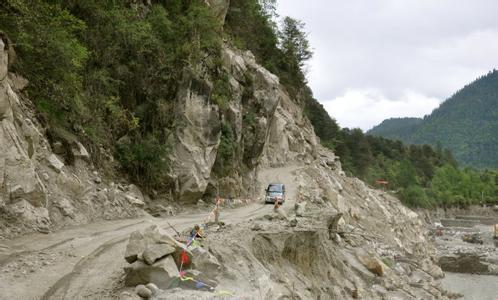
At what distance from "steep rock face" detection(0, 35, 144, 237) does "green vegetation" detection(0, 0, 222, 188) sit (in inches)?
45.4

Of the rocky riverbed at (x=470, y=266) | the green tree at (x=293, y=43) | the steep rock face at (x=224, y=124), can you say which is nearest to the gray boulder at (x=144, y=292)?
the steep rock face at (x=224, y=124)

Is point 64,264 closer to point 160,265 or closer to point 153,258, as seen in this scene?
point 153,258

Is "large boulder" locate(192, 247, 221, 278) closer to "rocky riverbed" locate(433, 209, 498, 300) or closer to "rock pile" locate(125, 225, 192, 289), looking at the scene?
"rock pile" locate(125, 225, 192, 289)

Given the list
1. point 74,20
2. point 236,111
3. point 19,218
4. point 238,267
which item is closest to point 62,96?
point 74,20

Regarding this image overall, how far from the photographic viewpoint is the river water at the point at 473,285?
32.1 meters

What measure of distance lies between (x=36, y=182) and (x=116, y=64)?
10.2 meters

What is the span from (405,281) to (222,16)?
2305 cm

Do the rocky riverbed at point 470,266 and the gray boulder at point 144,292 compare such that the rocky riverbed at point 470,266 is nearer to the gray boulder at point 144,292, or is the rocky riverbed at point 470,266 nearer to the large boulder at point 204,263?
the large boulder at point 204,263

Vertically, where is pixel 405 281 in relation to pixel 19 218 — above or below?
below

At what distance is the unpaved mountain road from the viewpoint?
7.78 metres

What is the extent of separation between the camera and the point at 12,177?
11594 millimetres

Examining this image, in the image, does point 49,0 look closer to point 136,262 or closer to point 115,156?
point 115,156

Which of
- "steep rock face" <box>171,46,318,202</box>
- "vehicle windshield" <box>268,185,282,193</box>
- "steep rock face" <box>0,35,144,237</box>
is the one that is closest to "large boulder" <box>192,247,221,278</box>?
"steep rock face" <box>0,35,144,237</box>

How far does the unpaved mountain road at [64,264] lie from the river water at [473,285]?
2810cm
